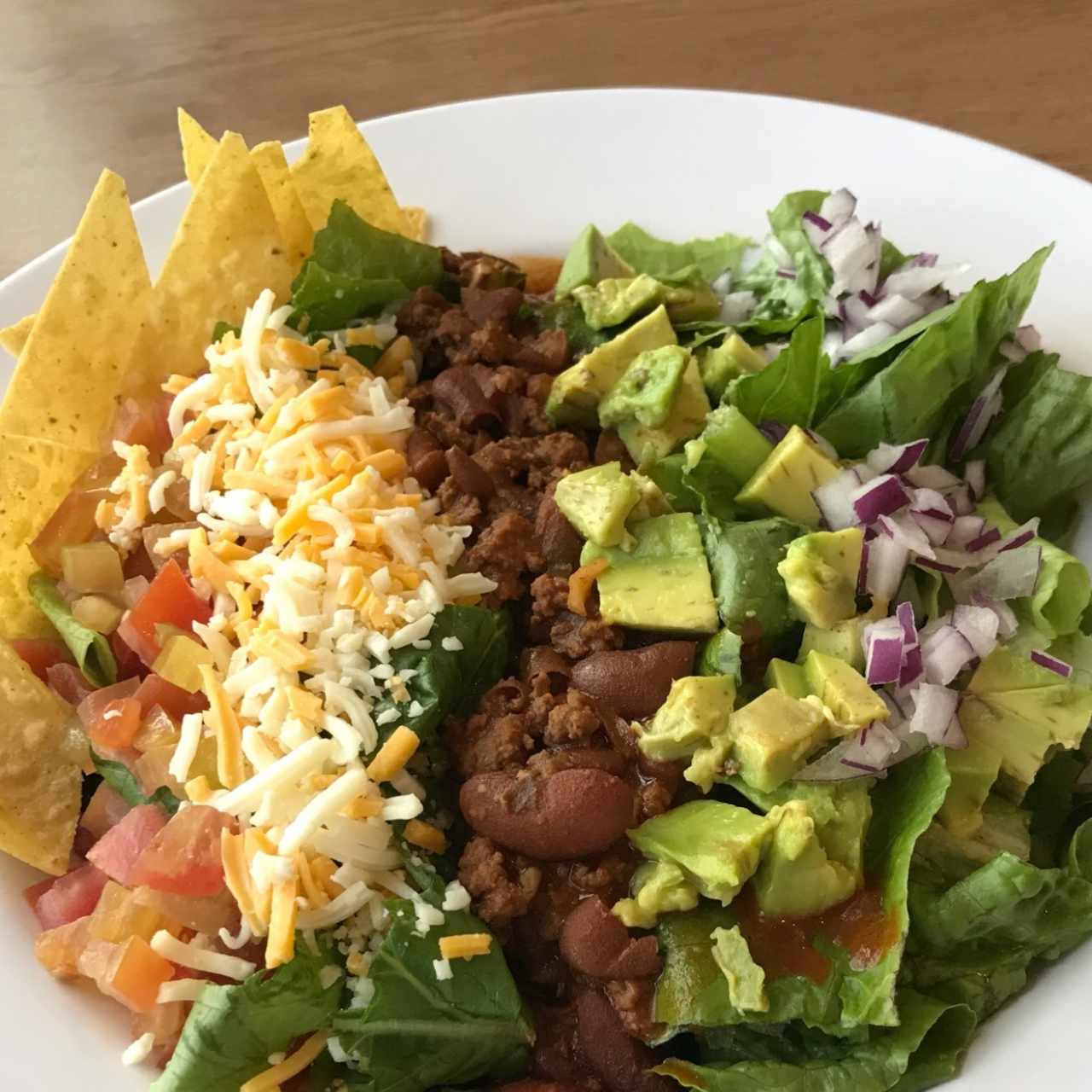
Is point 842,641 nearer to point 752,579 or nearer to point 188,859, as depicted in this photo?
point 752,579

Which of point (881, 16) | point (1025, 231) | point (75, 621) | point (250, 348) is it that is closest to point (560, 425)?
point (250, 348)

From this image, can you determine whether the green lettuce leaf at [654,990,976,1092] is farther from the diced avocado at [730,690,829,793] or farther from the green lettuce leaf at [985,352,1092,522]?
the green lettuce leaf at [985,352,1092,522]

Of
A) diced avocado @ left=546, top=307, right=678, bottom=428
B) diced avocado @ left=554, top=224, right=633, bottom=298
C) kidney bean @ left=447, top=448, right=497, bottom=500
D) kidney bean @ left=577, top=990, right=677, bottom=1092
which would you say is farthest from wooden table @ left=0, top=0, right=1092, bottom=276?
kidney bean @ left=577, top=990, right=677, bottom=1092

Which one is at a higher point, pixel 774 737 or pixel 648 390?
pixel 648 390

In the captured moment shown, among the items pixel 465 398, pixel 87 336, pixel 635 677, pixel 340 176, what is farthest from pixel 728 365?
pixel 87 336

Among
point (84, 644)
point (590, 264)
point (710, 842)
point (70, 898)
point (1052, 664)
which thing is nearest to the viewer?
point (710, 842)

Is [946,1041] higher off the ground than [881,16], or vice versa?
[881,16]

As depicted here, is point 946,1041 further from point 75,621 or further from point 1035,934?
point 75,621
